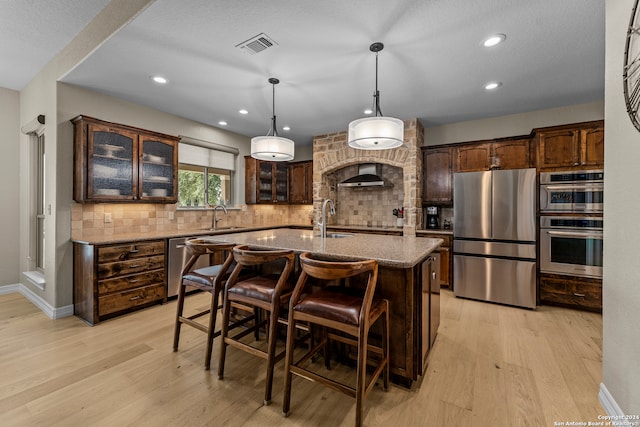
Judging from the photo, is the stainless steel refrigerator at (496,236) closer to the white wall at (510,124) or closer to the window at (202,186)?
the white wall at (510,124)

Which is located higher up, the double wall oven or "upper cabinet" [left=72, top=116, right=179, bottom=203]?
"upper cabinet" [left=72, top=116, right=179, bottom=203]

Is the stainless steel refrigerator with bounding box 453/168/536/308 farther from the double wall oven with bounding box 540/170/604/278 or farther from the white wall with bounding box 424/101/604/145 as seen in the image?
the white wall with bounding box 424/101/604/145

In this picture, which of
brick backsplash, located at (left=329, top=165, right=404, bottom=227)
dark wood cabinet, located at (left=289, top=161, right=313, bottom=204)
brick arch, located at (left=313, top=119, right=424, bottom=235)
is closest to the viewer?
brick arch, located at (left=313, top=119, right=424, bottom=235)

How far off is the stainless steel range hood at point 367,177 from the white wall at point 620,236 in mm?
3299

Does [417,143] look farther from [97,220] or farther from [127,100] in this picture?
[97,220]

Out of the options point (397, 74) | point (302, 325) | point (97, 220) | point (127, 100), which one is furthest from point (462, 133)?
point (97, 220)

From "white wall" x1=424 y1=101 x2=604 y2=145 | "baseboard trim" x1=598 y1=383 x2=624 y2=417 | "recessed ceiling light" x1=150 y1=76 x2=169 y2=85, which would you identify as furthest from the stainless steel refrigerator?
"recessed ceiling light" x1=150 y1=76 x2=169 y2=85

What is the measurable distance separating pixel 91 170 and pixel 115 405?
2625mm

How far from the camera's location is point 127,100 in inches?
144

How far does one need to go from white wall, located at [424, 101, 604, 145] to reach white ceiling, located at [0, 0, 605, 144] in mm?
165

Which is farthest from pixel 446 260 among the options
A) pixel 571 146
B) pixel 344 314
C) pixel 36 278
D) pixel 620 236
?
pixel 36 278

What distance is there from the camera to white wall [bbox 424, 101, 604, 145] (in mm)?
3727

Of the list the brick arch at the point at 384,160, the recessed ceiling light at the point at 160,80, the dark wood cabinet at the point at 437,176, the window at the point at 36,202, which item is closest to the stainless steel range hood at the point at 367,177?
the brick arch at the point at 384,160

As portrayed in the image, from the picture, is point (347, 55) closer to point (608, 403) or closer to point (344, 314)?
point (344, 314)
